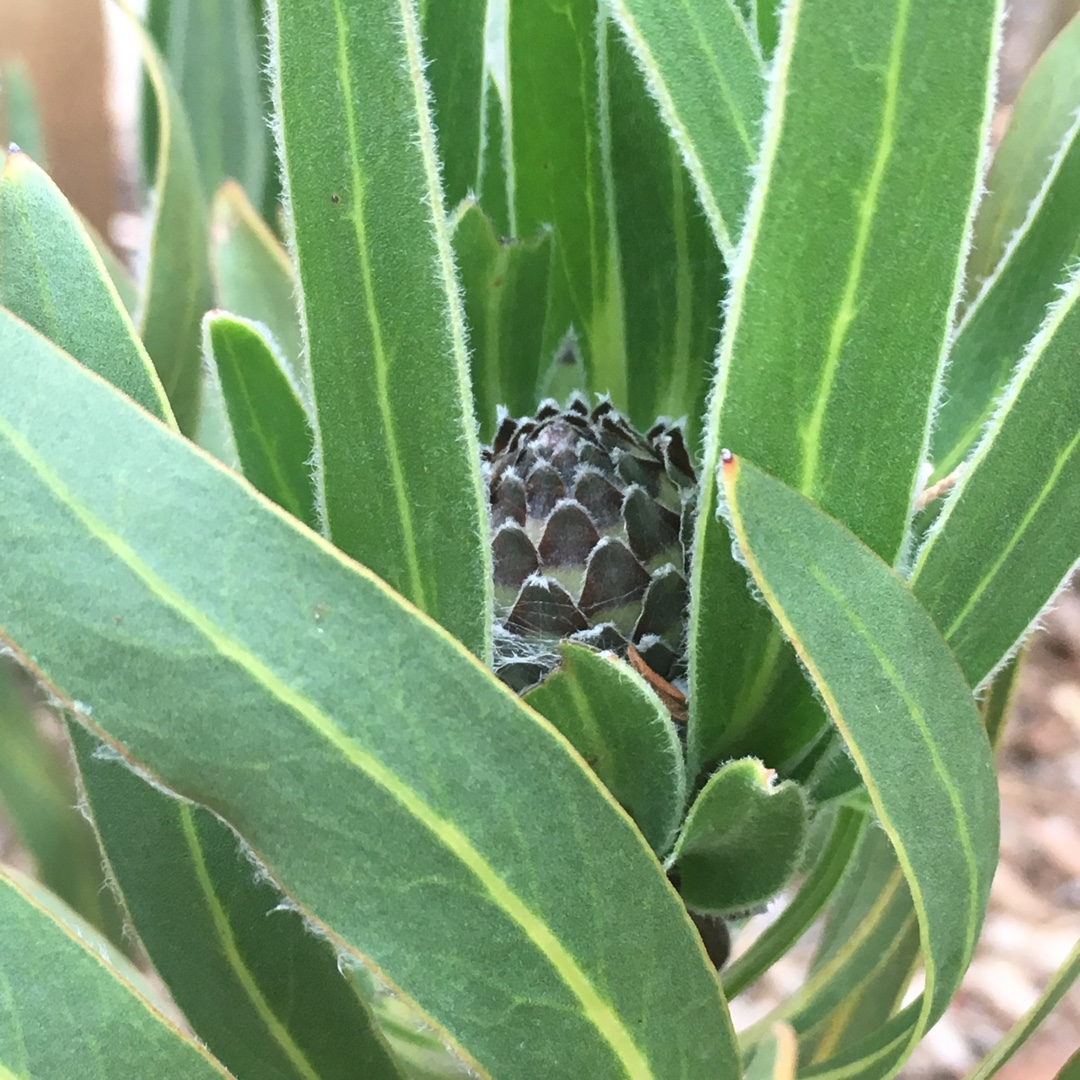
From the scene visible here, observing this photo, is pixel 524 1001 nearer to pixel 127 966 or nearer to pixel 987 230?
pixel 127 966

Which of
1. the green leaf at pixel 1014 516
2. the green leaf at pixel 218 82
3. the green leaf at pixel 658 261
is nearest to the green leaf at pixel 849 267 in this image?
the green leaf at pixel 1014 516

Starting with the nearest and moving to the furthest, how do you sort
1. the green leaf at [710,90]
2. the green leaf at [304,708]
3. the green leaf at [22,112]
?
the green leaf at [304,708], the green leaf at [710,90], the green leaf at [22,112]

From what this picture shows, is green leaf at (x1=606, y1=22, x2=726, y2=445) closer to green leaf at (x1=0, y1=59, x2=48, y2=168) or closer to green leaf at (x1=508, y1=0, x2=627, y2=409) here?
green leaf at (x1=508, y1=0, x2=627, y2=409)

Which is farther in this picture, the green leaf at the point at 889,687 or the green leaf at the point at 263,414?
the green leaf at the point at 263,414

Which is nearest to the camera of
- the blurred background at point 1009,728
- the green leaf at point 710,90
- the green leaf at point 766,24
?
the green leaf at point 710,90

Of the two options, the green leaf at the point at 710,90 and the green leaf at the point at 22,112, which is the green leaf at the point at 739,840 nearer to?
the green leaf at the point at 710,90

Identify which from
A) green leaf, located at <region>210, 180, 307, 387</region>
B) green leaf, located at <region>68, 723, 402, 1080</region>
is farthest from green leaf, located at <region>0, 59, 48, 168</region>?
green leaf, located at <region>68, 723, 402, 1080</region>
